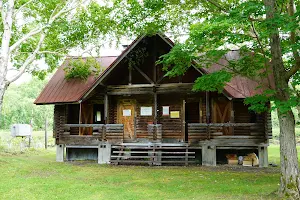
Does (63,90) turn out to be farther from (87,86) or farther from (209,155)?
(209,155)

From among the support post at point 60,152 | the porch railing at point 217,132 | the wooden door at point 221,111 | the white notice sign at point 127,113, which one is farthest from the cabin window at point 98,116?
the wooden door at point 221,111

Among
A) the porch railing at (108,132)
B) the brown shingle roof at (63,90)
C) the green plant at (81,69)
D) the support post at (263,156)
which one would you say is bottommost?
the support post at (263,156)

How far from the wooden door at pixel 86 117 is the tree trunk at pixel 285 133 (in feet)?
42.4

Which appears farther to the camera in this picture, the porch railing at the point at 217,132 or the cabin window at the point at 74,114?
the cabin window at the point at 74,114

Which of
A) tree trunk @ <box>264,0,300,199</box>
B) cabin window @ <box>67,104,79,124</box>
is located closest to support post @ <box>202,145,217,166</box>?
tree trunk @ <box>264,0,300,199</box>

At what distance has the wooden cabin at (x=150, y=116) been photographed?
16578 millimetres

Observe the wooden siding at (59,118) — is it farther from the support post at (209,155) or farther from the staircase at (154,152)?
the support post at (209,155)

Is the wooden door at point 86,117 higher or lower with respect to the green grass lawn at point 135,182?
higher

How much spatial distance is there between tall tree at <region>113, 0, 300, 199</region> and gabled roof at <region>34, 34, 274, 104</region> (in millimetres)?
3710

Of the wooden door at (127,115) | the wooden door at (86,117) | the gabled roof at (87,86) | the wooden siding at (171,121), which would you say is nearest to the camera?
the gabled roof at (87,86)

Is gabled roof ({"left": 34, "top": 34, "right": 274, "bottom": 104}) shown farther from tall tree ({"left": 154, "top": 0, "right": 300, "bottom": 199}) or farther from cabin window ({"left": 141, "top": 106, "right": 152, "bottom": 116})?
tall tree ({"left": 154, "top": 0, "right": 300, "bottom": 199})

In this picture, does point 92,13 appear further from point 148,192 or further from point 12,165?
point 148,192

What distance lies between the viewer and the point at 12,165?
54.1 ft

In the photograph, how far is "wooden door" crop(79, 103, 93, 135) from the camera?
20.0 metres
